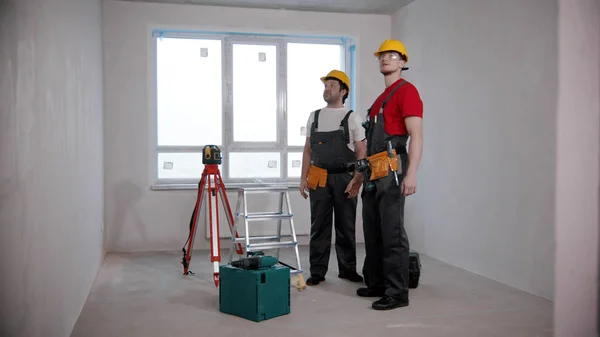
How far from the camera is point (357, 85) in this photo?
20.9ft

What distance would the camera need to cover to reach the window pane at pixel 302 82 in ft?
20.8

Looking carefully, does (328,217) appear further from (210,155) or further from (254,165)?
(254,165)

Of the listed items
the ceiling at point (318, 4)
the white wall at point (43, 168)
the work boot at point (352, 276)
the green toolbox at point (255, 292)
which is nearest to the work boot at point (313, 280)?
the work boot at point (352, 276)

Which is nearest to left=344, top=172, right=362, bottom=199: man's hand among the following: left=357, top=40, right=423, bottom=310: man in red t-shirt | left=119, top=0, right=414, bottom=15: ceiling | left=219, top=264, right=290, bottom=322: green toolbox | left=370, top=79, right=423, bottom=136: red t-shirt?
left=357, top=40, right=423, bottom=310: man in red t-shirt

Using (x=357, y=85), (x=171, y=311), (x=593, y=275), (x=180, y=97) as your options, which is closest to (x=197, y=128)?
(x=180, y=97)

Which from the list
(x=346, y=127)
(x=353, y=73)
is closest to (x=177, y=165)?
(x=353, y=73)

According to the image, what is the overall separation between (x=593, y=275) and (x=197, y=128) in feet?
17.4

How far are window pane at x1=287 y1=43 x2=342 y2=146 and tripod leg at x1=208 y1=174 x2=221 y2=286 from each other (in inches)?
76.8

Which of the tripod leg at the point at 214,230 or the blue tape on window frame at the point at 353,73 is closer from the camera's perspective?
the tripod leg at the point at 214,230

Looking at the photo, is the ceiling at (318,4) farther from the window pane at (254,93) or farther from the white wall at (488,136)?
the window pane at (254,93)

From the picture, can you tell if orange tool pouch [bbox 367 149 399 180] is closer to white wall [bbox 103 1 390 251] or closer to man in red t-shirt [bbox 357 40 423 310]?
man in red t-shirt [bbox 357 40 423 310]

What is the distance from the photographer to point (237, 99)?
6199 millimetres

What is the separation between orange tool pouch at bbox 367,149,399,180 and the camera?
3422 millimetres

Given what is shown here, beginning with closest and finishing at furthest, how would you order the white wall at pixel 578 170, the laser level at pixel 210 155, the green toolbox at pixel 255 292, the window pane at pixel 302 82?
the white wall at pixel 578 170 < the green toolbox at pixel 255 292 < the laser level at pixel 210 155 < the window pane at pixel 302 82
